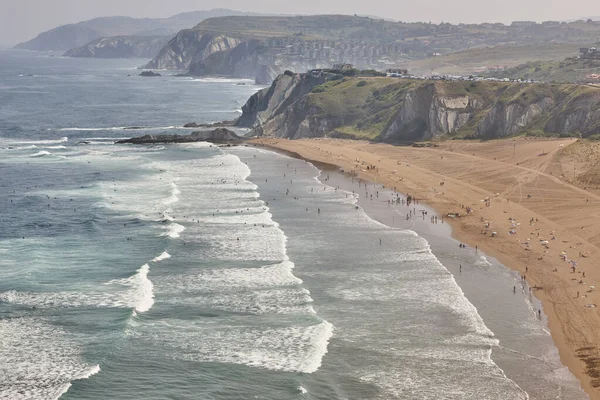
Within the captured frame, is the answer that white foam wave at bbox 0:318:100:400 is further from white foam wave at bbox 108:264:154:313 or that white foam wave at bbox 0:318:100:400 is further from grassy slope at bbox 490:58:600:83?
grassy slope at bbox 490:58:600:83

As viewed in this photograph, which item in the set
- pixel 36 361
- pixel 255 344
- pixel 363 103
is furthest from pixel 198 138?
pixel 36 361

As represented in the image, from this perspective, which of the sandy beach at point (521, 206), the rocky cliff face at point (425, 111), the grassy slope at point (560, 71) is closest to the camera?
the sandy beach at point (521, 206)

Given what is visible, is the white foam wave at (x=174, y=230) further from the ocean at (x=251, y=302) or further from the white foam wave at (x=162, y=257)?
the white foam wave at (x=162, y=257)

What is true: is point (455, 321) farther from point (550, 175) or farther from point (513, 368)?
point (550, 175)

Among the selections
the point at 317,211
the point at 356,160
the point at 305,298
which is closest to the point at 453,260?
the point at 305,298

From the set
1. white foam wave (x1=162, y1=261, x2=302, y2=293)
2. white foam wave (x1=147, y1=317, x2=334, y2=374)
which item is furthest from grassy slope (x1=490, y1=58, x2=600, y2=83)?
white foam wave (x1=147, y1=317, x2=334, y2=374)

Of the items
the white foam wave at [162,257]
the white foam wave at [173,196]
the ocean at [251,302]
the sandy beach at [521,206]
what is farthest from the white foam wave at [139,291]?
the sandy beach at [521,206]

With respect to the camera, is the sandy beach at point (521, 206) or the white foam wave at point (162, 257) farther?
the white foam wave at point (162, 257)

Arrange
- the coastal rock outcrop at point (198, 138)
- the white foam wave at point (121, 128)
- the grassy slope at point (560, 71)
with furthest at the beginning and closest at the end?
the grassy slope at point (560, 71) → the white foam wave at point (121, 128) → the coastal rock outcrop at point (198, 138)
